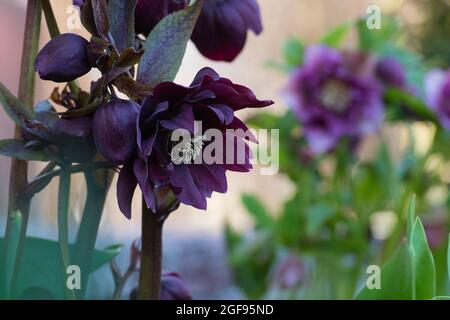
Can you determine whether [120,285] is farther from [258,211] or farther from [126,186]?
[258,211]

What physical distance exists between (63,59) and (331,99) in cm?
56

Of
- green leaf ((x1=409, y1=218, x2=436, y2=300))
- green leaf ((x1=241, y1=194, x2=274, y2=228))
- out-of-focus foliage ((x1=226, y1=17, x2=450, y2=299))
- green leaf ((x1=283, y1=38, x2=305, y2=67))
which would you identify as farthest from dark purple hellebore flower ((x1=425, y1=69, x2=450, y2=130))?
green leaf ((x1=409, y1=218, x2=436, y2=300))

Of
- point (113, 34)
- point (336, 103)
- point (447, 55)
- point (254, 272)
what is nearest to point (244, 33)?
point (113, 34)

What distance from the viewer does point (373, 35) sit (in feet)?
2.66

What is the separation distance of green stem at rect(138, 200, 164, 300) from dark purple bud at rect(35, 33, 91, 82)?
2.1 inches

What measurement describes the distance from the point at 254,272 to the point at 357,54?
36 centimetres

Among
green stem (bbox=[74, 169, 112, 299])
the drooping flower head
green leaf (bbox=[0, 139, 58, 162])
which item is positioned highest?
the drooping flower head

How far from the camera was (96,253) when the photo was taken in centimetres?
27

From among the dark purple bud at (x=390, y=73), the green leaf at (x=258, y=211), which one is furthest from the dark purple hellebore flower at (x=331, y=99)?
the green leaf at (x=258, y=211)

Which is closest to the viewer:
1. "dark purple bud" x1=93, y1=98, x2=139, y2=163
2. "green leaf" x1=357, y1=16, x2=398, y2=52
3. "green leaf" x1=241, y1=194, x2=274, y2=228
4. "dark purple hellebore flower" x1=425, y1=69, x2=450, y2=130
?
"dark purple bud" x1=93, y1=98, x2=139, y2=163

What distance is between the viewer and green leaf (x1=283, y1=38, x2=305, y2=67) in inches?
31.8

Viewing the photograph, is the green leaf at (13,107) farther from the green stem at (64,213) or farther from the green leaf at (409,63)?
the green leaf at (409,63)

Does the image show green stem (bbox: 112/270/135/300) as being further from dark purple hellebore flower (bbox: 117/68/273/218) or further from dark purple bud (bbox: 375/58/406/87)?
dark purple bud (bbox: 375/58/406/87)

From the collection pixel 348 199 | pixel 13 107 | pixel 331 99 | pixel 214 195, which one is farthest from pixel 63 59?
pixel 214 195
